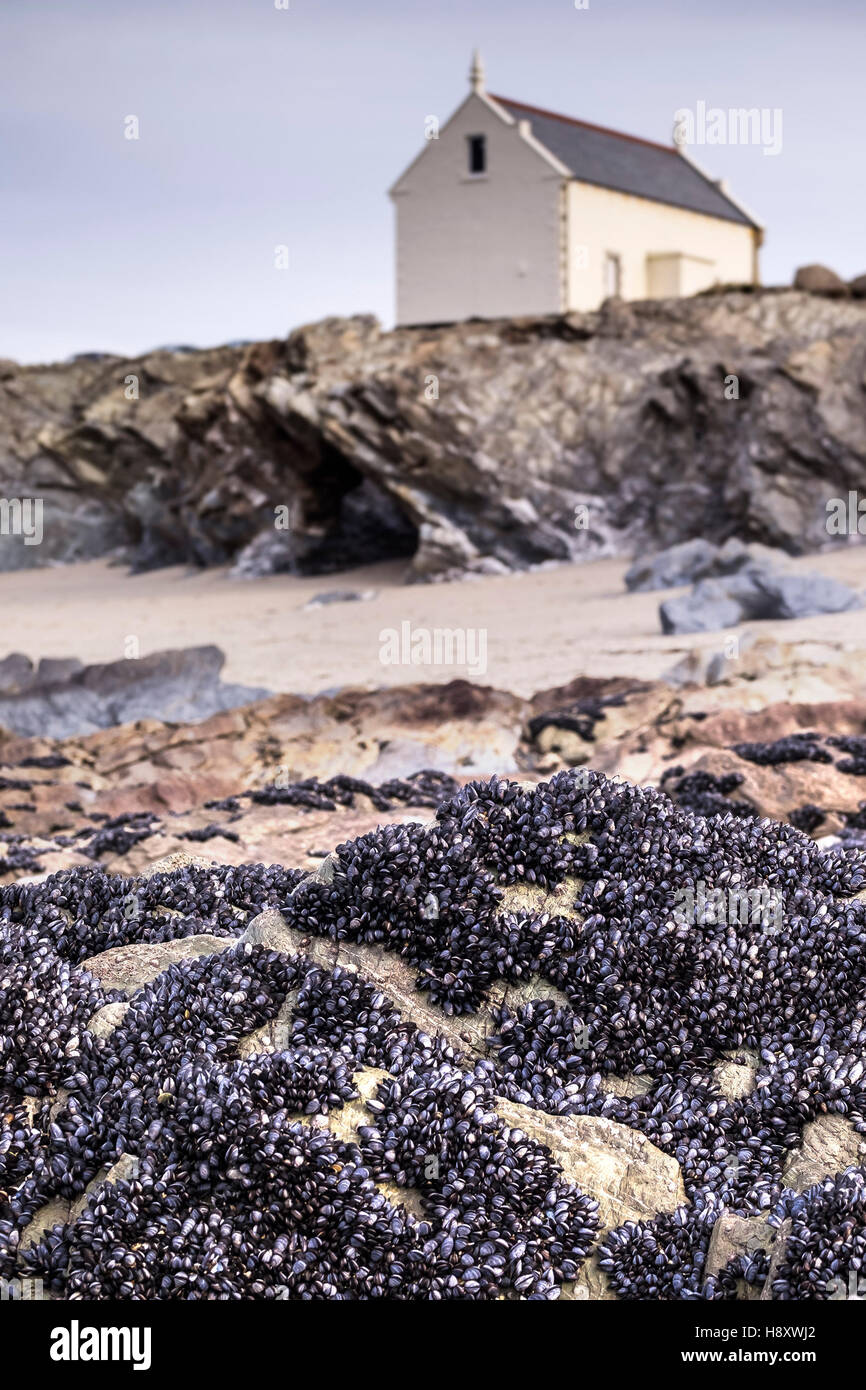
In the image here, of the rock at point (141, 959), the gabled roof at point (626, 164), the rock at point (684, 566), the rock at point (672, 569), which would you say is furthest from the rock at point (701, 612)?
the gabled roof at point (626, 164)

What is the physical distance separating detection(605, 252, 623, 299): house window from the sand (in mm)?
12857

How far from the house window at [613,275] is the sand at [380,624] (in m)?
12.9

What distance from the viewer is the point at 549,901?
429cm

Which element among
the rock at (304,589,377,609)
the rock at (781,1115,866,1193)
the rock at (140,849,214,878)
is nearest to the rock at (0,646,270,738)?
the rock at (304,589,377,609)

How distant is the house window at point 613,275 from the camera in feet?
116

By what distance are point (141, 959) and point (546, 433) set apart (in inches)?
805

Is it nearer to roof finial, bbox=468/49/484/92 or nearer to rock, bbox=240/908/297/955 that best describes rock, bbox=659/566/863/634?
rock, bbox=240/908/297/955

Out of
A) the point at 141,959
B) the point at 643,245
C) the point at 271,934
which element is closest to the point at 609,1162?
the point at 271,934

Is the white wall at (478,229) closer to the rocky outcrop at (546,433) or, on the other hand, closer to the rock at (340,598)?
the rocky outcrop at (546,433)

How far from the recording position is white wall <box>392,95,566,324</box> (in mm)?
33812

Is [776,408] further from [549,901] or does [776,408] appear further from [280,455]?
[549,901]

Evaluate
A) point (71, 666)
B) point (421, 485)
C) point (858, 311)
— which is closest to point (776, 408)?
point (858, 311)

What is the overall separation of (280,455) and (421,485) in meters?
3.83

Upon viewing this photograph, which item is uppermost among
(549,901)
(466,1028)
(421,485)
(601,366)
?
(601,366)
